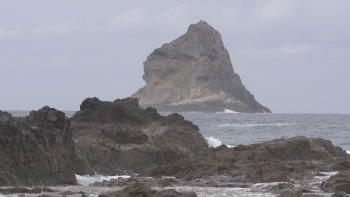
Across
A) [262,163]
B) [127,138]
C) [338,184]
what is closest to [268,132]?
[127,138]

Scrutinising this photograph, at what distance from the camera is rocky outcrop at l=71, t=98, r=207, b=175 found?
27.0m

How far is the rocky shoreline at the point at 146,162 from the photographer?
17.1m

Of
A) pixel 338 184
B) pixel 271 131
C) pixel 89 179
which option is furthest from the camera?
pixel 271 131

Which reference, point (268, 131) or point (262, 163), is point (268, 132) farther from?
point (262, 163)

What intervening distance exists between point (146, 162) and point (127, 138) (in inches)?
125

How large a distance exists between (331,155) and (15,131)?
486 inches

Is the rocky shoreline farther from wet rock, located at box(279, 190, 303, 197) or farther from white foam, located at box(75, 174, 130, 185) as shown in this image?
white foam, located at box(75, 174, 130, 185)

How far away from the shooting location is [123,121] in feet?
125

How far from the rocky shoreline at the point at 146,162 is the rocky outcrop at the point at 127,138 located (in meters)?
0.05

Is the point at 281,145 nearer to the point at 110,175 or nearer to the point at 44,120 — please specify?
the point at 110,175

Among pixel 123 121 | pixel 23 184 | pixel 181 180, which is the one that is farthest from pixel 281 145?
pixel 123 121

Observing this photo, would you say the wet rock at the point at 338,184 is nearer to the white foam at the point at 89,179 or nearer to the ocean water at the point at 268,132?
the white foam at the point at 89,179

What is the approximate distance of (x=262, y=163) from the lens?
21.2m

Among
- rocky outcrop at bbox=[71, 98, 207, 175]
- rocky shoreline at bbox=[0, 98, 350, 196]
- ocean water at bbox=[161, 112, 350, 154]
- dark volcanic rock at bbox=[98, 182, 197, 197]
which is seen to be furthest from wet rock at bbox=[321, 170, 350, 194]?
ocean water at bbox=[161, 112, 350, 154]
